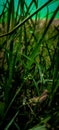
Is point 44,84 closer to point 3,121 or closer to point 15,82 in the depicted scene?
point 15,82

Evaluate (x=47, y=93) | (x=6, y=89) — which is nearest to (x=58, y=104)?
(x=47, y=93)

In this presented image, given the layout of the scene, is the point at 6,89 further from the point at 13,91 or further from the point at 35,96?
the point at 35,96

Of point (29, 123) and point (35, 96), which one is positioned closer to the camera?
point (29, 123)

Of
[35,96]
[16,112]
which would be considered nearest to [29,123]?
[16,112]

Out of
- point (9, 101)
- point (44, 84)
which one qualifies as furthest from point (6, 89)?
point (44, 84)

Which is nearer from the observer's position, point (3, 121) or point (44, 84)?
point (3, 121)

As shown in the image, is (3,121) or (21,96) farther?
(21,96)

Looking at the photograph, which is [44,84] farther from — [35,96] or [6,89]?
[6,89]
